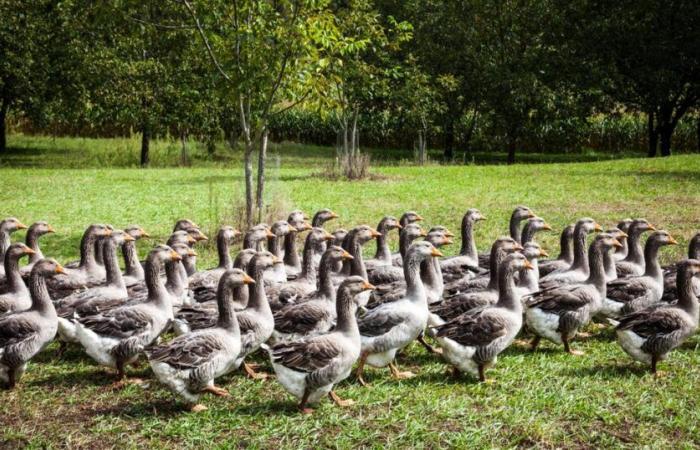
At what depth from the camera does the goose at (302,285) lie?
955 centimetres

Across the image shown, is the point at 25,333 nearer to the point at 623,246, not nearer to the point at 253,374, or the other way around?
the point at 253,374

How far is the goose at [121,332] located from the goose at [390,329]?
7.14 feet

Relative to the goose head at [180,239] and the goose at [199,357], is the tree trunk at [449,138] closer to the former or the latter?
the goose head at [180,239]

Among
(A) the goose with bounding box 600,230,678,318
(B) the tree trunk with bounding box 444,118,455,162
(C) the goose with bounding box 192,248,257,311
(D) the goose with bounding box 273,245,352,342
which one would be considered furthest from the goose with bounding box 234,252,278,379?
(B) the tree trunk with bounding box 444,118,455,162

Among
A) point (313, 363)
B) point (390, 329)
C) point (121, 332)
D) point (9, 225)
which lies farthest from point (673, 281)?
point (9, 225)

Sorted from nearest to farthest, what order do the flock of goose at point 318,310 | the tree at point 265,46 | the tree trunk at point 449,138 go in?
the flock of goose at point 318,310 < the tree at point 265,46 < the tree trunk at point 449,138

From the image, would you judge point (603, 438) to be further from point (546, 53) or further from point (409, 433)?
point (546, 53)

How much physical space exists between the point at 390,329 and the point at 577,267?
370 centimetres

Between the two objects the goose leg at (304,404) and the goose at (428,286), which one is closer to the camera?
the goose leg at (304,404)

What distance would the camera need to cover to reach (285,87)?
15.4 m

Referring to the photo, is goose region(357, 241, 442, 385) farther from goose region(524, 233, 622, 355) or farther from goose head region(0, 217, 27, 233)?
goose head region(0, 217, 27, 233)

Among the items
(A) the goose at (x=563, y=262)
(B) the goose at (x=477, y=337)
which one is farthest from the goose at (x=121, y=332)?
(A) the goose at (x=563, y=262)

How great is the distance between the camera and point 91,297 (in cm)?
914

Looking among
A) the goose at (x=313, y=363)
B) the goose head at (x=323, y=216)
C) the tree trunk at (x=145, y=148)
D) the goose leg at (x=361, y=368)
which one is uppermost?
the tree trunk at (x=145, y=148)
